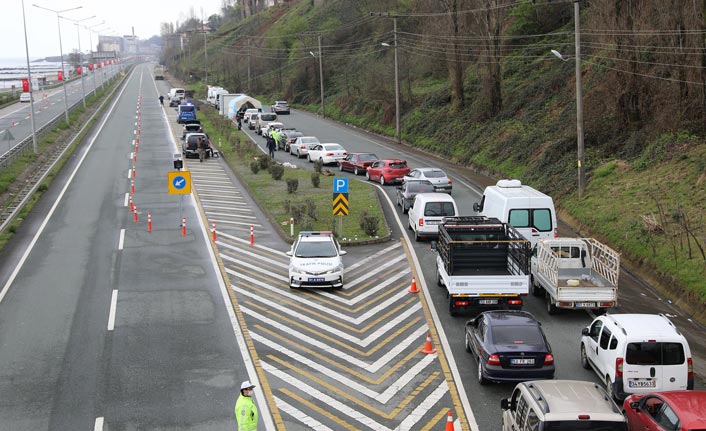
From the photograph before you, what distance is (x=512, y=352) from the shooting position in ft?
52.6

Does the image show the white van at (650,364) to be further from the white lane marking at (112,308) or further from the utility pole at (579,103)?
the utility pole at (579,103)

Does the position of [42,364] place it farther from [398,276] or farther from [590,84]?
[590,84]

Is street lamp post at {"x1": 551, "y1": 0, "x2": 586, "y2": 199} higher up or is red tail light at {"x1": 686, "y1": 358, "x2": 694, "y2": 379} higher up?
street lamp post at {"x1": 551, "y1": 0, "x2": 586, "y2": 199}

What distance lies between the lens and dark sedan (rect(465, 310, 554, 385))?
16.0 m

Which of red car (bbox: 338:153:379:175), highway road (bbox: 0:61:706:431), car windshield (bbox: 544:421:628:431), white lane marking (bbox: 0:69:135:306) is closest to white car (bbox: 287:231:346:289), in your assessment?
highway road (bbox: 0:61:706:431)

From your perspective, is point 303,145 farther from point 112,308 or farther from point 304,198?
point 112,308

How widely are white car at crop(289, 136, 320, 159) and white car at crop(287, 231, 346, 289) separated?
1218 inches

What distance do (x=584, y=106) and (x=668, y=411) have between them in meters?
34.3

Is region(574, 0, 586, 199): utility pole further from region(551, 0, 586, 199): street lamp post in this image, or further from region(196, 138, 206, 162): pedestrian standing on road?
region(196, 138, 206, 162): pedestrian standing on road

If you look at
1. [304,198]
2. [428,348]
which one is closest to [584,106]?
[304,198]

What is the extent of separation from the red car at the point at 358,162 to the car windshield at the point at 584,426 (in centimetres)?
3584

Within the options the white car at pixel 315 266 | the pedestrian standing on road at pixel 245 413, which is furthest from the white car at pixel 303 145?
the pedestrian standing on road at pixel 245 413

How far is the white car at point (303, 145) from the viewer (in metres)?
55.5

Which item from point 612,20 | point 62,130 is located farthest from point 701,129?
point 62,130
